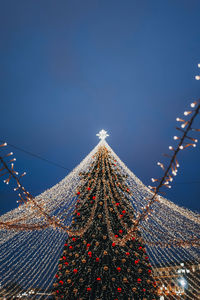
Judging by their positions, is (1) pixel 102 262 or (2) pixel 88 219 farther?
(2) pixel 88 219

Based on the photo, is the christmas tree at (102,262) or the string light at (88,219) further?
the christmas tree at (102,262)

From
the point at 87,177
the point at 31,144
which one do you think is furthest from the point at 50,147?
the point at 87,177

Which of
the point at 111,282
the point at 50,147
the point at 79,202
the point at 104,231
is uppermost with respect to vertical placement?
the point at 50,147

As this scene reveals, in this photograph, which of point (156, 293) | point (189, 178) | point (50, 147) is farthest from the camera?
point (50, 147)

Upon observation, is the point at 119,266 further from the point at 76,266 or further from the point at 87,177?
the point at 87,177

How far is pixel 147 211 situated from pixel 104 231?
1.66 metres

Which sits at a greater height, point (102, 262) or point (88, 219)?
point (88, 219)

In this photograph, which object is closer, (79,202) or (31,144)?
(79,202)

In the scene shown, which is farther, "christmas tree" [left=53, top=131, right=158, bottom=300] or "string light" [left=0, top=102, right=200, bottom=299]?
"christmas tree" [left=53, top=131, right=158, bottom=300]

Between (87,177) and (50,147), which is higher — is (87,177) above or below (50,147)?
below

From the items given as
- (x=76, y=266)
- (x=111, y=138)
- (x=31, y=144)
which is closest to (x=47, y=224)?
(x=76, y=266)

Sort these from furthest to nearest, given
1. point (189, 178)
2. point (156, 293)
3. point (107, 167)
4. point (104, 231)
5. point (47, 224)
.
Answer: point (189, 178) < point (107, 167) < point (104, 231) < point (156, 293) < point (47, 224)

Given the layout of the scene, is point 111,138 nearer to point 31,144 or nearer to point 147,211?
point 31,144

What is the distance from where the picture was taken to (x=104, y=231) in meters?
3.63
